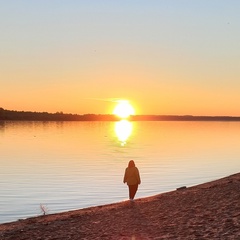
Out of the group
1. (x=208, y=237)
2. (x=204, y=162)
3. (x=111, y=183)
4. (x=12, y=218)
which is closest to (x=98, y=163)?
(x=204, y=162)

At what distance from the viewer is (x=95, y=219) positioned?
1605cm

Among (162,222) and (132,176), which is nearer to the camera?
(162,222)

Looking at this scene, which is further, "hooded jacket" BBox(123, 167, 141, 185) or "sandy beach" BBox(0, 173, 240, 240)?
"hooded jacket" BBox(123, 167, 141, 185)

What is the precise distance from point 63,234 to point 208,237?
484 centimetres

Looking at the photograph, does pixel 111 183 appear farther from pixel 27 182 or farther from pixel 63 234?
pixel 63 234

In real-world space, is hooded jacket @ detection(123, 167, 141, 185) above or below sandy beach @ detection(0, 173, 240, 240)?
above

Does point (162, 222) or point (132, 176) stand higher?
point (132, 176)

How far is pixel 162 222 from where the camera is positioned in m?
13.5

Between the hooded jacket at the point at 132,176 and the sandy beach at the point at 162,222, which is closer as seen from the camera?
the sandy beach at the point at 162,222

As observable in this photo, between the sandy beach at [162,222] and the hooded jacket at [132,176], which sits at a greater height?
the hooded jacket at [132,176]

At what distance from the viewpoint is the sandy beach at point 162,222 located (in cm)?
1156

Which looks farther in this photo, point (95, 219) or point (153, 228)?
point (95, 219)

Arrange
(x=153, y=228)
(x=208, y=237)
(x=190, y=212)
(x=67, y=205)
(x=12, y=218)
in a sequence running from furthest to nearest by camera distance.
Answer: (x=67, y=205) → (x=12, y=218) → (x=190, y=212) → (x=153, y=228) → (x=208, y=237)

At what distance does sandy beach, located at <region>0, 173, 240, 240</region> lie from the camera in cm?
1156
